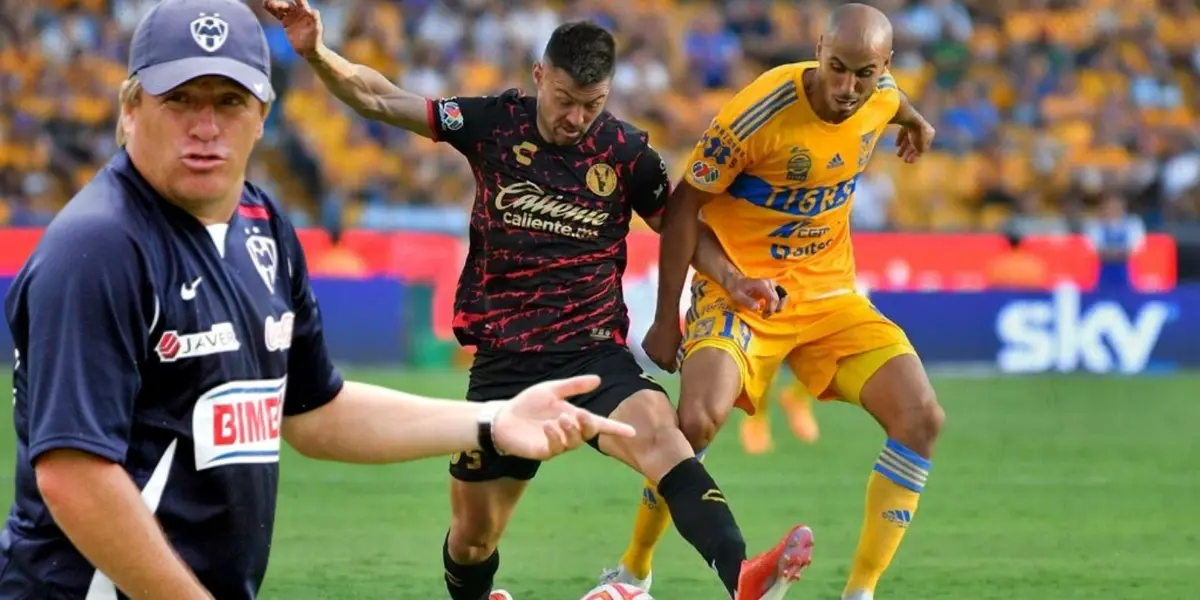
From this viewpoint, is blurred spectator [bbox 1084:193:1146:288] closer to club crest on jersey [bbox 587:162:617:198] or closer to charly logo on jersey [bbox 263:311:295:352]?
club crest on jersey [bbox 587:162:617:198]

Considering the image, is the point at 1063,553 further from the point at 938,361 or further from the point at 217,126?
the point at 938,361

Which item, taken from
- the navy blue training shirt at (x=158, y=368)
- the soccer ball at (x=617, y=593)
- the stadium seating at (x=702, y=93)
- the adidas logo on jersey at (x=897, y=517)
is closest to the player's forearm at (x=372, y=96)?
the soccer ball at (x=617, y=593)

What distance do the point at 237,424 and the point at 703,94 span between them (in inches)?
728

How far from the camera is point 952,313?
1791cm

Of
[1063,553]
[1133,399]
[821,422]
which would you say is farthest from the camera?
[1133,399]

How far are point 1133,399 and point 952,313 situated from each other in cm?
256

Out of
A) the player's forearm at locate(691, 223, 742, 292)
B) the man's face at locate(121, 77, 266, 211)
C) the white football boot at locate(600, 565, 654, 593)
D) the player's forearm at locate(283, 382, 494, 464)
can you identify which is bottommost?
the white football boot at locate(600, 565, 654, 593)

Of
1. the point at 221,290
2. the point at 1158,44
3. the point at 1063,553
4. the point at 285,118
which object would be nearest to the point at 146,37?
the point at 221,290

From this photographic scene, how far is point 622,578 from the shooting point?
762 centimetres

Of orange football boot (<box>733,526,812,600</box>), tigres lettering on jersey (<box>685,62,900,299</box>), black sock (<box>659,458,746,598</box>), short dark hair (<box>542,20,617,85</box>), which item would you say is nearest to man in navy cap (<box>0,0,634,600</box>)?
orange football boot (<box>733,526,812,600</box>)

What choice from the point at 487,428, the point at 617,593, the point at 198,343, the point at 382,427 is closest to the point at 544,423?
the point at 487,428

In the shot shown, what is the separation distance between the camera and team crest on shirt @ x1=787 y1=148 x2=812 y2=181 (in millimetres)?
7328

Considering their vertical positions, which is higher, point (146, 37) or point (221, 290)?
point (146, 37)

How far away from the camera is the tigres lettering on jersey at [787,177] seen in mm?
7270
